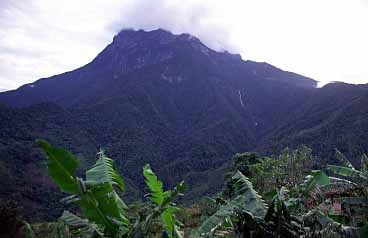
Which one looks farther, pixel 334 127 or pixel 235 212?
pixel 334 127

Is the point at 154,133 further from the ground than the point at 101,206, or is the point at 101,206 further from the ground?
the point at 101,206

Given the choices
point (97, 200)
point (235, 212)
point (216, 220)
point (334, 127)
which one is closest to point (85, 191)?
point (97, 200)

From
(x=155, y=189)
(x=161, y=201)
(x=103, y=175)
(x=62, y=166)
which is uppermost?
(x=62, y=166)

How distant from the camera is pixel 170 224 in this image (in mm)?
3490

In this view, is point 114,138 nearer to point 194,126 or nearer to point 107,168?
point 194,126

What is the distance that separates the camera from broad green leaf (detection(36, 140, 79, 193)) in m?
2.66

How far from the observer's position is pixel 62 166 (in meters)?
2.71

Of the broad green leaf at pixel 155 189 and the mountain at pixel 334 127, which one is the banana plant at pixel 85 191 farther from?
the mountain at pixel 334 127

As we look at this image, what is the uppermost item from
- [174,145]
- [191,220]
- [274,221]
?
[274,221]

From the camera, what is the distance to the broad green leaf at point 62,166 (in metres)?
2.66

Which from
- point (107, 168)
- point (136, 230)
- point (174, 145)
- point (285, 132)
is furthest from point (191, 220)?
point (174, 145)

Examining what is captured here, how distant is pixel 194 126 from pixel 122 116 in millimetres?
38341

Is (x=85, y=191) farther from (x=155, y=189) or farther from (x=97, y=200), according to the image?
(x=155, y=189)

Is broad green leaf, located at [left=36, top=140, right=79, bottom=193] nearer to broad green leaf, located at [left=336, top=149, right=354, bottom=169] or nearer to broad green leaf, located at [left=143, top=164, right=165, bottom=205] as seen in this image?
broad green leaf, located at [left=143, top=164, right=165, bottom=205]
